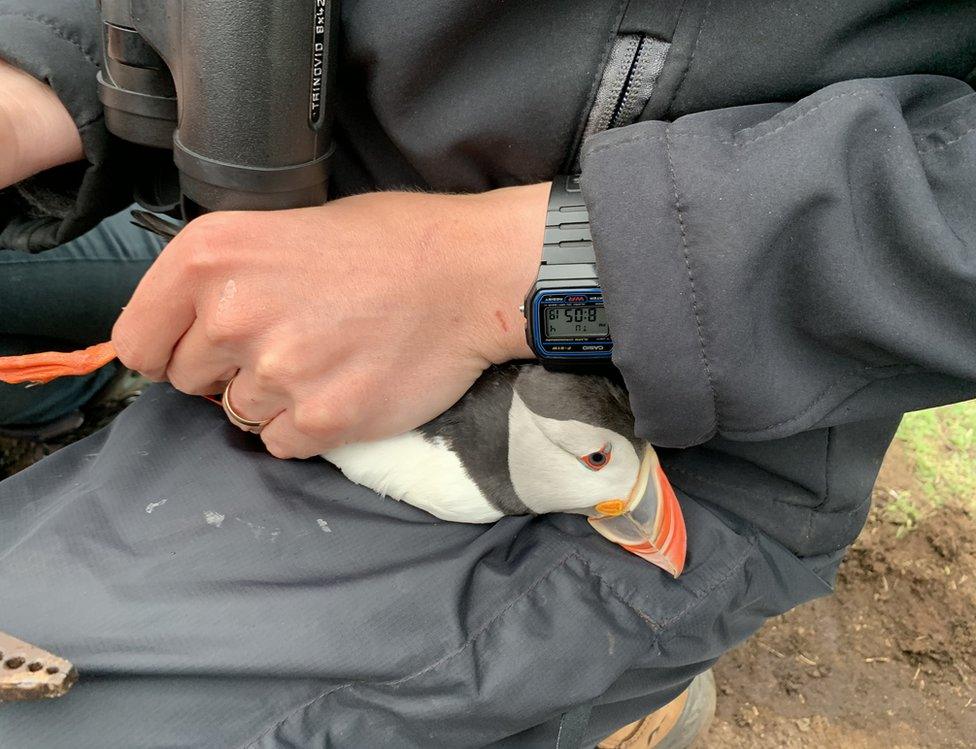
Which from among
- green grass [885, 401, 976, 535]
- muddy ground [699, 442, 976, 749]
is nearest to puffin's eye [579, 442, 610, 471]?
muddy ground [699, 442, 976, 749]

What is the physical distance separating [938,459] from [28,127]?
187 centimetres

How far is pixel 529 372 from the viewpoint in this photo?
86 cm

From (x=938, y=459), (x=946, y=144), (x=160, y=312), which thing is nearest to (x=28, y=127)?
(x=160, y=312)

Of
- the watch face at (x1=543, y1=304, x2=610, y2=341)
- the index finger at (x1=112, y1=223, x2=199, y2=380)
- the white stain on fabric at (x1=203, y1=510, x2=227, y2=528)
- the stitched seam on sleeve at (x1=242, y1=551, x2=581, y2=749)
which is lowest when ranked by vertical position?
the stitched seam on sleeve at (x1=242, y1=551, x2=581, y2=749)

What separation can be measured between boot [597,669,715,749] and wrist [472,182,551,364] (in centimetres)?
77

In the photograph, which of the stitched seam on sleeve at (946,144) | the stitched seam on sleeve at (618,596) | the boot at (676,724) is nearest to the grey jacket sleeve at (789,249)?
the stitched seam on sleeve at (946,144)

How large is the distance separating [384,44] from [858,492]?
2.37 feet

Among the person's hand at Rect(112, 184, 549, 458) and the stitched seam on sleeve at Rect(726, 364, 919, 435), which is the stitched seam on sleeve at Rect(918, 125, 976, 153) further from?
the person's hand at Rect(112, 184, 549, 458)

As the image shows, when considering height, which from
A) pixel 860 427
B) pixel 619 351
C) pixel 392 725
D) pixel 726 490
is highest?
pixel 619 351

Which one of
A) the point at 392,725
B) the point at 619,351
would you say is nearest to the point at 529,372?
the point at 619,351

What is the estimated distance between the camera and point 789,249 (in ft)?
2.21

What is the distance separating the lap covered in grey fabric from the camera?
2.35 feet

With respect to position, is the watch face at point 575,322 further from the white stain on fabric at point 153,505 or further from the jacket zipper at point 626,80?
the white stain on fabric at point 153,505

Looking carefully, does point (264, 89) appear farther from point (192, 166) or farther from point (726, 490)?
point (726, 490)
